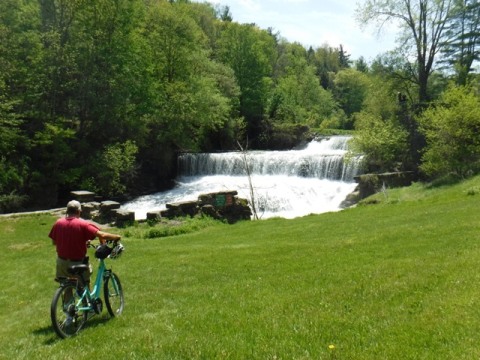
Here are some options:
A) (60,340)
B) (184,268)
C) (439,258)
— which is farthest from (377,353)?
(184,268)

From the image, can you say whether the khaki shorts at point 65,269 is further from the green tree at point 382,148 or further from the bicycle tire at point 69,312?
the green tree at point 382,148

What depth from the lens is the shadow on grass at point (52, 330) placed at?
21.6 feet

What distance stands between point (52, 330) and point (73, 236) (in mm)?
1669

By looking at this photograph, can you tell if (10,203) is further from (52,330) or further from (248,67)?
(248,67)

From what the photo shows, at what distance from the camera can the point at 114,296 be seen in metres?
7.77

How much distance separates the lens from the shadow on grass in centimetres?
657

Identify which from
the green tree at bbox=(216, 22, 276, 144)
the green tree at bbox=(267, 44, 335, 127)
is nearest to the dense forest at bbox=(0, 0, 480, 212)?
the green tree at bbox=(216, 22, 276, 144)

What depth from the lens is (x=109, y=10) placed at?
35.8m

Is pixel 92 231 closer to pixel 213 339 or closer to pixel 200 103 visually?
pixel 213 339

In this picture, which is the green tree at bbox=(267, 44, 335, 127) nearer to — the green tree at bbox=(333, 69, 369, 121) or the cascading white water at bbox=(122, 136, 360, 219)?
the green tree at bbox=(333, 69, 369, 121)

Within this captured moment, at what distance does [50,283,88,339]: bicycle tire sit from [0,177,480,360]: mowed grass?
0.65ft

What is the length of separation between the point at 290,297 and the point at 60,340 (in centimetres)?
400

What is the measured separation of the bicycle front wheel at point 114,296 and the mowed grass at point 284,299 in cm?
19

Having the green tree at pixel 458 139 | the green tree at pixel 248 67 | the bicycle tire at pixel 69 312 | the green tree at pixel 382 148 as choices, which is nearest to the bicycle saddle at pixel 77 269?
the bicycle tire at pixel 69 312
